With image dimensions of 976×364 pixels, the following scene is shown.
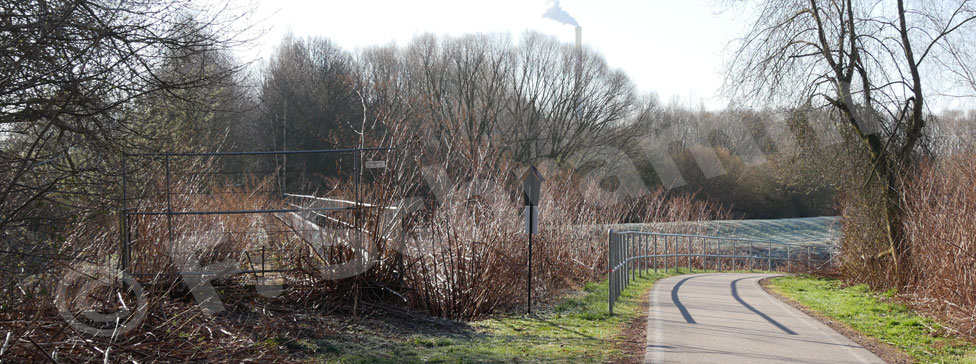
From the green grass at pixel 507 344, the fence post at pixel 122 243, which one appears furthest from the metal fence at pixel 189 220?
the green grass at pixel 507 344

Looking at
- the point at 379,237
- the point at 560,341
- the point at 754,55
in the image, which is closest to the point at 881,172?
the point at 754,55

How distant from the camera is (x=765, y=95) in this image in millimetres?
16453

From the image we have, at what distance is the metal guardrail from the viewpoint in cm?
1734

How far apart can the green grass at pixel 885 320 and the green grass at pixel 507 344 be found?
3385mm

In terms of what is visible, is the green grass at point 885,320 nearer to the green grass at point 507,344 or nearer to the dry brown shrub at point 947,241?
the dry brown shrub at point 947,241

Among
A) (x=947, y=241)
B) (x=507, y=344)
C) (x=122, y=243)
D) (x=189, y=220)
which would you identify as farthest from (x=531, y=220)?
(x=947, y=241)

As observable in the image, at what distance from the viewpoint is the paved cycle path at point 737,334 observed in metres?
7.94

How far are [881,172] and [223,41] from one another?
13.1 m

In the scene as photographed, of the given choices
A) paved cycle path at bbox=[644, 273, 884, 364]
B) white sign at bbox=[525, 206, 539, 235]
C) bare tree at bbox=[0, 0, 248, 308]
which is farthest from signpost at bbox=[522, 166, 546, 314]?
bare tree at bbox=[0, 0, 248, 308]

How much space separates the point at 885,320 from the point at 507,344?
245 inches

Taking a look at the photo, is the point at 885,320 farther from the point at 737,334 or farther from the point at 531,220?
the point at 531,220

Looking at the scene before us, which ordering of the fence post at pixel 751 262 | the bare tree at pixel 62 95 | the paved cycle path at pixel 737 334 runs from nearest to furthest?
the bare tree at pixel 62 95
the paved cycle path at pixel 737 334
the fence post at pixel 751 262

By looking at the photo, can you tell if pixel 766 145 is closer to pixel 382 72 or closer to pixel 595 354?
pixel 382 72

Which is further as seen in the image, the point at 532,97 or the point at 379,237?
the point at 532,97
